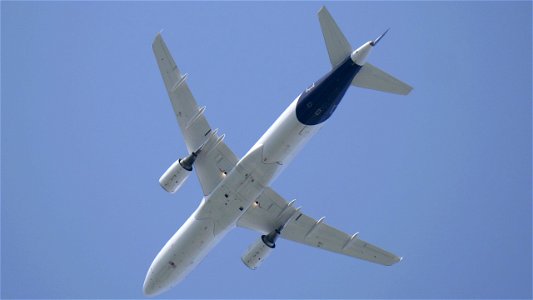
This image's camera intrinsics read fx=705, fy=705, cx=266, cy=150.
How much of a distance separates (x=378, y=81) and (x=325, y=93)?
10.1ft

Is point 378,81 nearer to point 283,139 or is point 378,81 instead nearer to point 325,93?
point 325,93

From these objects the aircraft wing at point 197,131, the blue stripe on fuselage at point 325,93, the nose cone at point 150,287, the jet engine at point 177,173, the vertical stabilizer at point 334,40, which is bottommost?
the nose cone at point 150,287

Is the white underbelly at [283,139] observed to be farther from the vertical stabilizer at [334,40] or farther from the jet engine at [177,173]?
the jet engine at [177,173]

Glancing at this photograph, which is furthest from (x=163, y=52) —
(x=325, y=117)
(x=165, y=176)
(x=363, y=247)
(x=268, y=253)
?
(x=363, y=247)

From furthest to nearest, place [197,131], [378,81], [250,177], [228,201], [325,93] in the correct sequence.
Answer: [197,131] < [228,201] < [250,177] < [378,81] < [325,93]

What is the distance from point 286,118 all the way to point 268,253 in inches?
369

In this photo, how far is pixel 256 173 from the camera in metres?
37.8

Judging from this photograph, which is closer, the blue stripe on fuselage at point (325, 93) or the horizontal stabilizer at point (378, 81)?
the blue stripe on fuselage at point (325, 93)

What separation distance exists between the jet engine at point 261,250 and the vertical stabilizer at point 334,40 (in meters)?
11.4

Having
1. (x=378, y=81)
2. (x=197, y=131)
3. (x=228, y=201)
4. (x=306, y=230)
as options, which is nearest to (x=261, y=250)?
(x=306, y=230)

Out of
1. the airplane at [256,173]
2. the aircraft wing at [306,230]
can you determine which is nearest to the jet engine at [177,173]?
the airplane at [256,173]

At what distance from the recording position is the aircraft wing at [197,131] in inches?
1524

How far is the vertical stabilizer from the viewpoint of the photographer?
3528cm

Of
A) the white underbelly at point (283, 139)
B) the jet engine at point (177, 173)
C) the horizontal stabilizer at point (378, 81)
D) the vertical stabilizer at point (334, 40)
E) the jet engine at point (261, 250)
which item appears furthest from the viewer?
the jet engine at point (261, 250)
